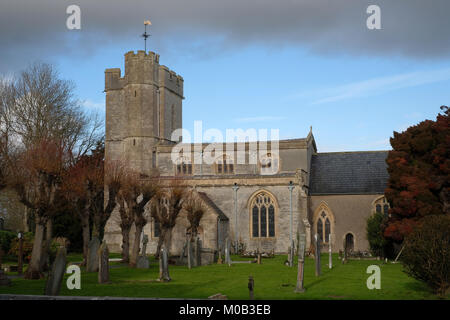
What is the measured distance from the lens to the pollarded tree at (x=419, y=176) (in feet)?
101

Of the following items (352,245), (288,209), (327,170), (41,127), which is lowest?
(352,245)

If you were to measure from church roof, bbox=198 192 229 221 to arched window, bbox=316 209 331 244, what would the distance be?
805 cm

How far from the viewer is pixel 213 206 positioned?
43.2 m

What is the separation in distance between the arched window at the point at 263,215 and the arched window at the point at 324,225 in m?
4.68

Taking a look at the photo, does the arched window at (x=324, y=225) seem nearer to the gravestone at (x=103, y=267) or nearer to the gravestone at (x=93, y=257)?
the gravestone at (x=93, y=257)

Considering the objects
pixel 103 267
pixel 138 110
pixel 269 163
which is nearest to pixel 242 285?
pixel 103 267

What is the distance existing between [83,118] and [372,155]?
88.1ft

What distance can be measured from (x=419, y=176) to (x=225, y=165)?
64.6 ft

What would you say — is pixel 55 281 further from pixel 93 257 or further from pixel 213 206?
pixel 213 206

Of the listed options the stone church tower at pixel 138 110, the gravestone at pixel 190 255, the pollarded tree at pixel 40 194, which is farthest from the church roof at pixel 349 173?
the pollarded tree at pixel 40 194

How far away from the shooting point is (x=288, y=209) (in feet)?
139

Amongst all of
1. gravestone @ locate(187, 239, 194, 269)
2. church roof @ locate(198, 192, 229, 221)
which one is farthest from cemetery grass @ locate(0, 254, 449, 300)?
church roof @ locate(198, 192, 229, 221)
